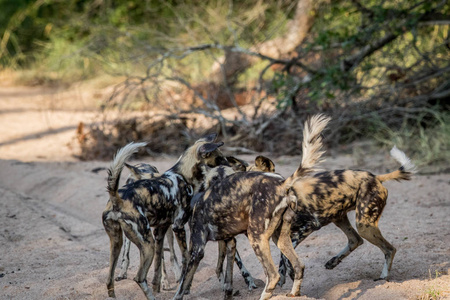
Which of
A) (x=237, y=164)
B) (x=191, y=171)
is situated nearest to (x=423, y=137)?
(x=237, y=164)

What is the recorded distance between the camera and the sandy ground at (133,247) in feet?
13.6

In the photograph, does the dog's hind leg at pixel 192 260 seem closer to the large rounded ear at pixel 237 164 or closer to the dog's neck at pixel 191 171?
the dog's neck at pixel 191 171

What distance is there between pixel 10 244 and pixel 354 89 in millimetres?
5296

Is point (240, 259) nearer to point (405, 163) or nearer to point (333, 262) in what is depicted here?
point (333, 262)

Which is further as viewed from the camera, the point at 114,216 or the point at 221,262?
the point at 221,262

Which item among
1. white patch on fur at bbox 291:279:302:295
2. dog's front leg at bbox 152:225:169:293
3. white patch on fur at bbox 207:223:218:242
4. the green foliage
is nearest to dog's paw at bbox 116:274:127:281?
dog's front leg at bbox 152:225:169:293

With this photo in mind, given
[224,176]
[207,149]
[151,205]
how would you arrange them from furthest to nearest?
1. [224,176]
2. [207,149]
3. [151,205]

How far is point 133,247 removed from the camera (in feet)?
17.8

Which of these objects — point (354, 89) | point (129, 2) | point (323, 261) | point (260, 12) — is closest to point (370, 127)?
point (354, 89)

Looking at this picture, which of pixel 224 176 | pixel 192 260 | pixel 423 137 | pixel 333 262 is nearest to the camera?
pixel 192 260

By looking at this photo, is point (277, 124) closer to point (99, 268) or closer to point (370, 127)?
point (370, 127)

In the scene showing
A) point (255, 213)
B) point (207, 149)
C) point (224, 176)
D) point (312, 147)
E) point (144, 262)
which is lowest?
point (144, 262)

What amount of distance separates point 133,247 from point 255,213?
2.08 m

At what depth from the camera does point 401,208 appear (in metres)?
6.04
